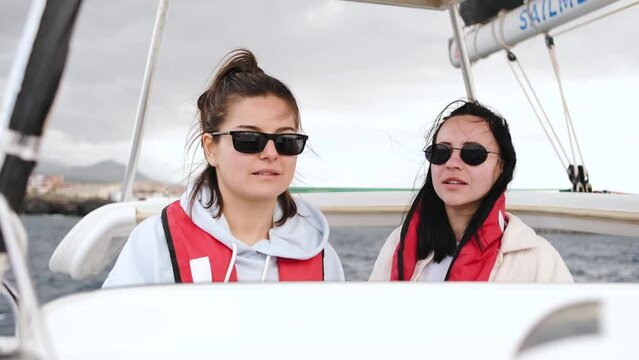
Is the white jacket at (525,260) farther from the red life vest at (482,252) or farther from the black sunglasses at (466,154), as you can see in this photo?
the black sunglasses at (466,154)

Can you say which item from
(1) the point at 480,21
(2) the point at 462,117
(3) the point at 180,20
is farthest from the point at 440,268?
(1) the point at 480,21

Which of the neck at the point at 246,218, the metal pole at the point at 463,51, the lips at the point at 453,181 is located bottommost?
the neck at the point at 246,218

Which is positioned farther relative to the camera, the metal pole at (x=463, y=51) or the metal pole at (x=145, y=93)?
the metal pole at (x=463, y=51)

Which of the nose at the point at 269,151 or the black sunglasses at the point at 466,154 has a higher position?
the nose at the point at 269,151

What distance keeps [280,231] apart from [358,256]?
717 inches

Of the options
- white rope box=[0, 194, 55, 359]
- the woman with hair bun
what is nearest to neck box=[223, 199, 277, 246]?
the woman with hair bun

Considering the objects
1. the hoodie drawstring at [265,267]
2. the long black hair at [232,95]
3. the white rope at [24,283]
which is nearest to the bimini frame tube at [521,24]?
the long black hair at [232,95]

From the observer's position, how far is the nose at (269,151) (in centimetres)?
146

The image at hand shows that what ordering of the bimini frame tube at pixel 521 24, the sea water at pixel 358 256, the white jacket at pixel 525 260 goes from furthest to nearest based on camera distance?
the bimini frame tube at pixel 521 24, the white jacket at pixel 525 260, the sea water at pixel 358 256

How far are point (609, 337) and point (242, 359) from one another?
38 centimetres

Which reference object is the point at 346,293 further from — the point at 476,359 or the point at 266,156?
the point at 266,156

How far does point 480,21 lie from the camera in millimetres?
3713

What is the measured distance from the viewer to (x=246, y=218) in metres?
1.56

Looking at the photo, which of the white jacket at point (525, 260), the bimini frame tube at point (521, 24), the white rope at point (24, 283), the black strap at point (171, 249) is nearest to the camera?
the white rope at point (24, 283)
